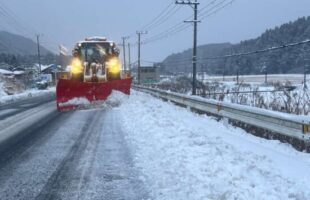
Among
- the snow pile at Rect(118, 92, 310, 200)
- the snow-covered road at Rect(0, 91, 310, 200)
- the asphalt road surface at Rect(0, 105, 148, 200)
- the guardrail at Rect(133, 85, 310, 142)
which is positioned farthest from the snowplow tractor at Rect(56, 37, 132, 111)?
the snow pile at Rect(118, 92, 310, 200)

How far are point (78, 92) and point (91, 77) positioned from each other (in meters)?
2.15

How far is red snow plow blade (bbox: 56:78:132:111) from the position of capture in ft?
65.9

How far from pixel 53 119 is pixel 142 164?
8962 mm

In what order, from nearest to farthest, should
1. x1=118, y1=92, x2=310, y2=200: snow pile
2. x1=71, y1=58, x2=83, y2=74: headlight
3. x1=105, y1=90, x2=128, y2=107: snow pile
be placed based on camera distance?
x1=118, y1=92, x2=310, y2=200: snow pile
x1=105, y1=90, x2=128, y2=107: snow pile
x1=71, y1=58, x2=83, y2=74: headlight

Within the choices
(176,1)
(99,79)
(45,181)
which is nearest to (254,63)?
(176,1)

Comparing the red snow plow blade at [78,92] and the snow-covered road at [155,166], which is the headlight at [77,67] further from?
the snow-covered road at [155,166]

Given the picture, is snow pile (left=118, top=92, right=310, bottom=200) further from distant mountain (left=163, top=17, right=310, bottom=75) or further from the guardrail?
distant mountain (left=163, top=17, right=310, bottom=75)

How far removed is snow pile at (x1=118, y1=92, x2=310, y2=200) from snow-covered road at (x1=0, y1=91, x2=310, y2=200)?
1cm

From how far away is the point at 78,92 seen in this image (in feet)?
66.8

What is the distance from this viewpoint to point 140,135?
11500mm

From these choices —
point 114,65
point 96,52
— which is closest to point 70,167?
point 114,65

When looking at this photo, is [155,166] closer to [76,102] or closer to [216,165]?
[216,165]

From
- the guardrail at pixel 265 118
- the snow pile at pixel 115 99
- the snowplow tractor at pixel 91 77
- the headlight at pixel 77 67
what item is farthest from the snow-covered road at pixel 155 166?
the headlight at pixel 77 67

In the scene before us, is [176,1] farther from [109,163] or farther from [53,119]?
[109,163]
